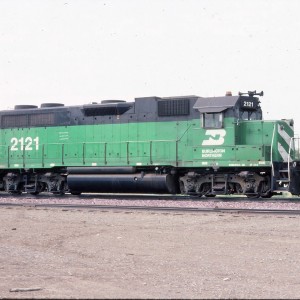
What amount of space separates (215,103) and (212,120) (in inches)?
23.3

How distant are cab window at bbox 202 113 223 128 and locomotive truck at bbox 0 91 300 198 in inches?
1.3

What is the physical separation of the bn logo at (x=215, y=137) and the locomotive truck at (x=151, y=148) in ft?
0.11

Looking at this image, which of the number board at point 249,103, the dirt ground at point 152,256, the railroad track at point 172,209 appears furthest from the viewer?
the number board at point 249,103

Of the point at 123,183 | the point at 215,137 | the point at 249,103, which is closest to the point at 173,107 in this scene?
the point at 215,137

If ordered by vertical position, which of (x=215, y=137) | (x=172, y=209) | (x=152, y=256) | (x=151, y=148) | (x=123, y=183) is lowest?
(x=152, y=256)

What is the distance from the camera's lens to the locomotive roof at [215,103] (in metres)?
19.6

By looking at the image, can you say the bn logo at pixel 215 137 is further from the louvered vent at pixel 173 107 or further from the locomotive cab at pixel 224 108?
the louvered vent at pixel 173 107

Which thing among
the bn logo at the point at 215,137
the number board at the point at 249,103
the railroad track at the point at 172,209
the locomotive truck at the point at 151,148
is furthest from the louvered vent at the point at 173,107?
the railroad track at the point at 172,209

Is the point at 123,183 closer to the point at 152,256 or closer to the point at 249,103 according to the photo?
the point at 249,103

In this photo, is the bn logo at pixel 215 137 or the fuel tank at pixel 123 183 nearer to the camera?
the bn logo at pixel 215 137

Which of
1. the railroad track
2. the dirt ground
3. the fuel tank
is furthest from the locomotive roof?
the dirt ground

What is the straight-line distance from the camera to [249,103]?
20.1 m

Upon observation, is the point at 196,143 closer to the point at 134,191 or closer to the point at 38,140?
the point at 134,191

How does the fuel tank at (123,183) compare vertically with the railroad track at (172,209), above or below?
above
